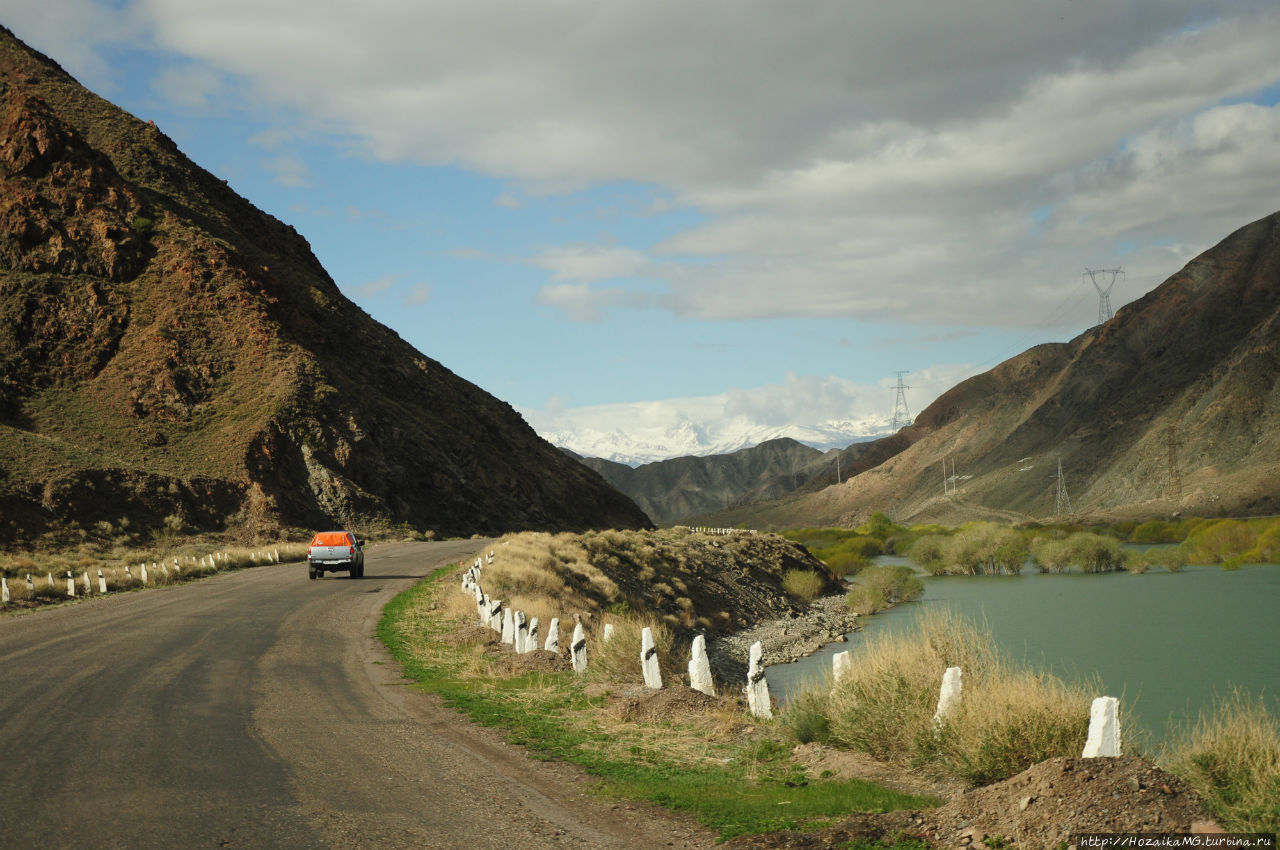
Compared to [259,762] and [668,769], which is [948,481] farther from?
[259,762]

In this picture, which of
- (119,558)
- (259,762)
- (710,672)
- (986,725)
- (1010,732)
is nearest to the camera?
(1010,732)

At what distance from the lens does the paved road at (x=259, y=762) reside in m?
7.47

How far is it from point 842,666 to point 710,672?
13.4ft

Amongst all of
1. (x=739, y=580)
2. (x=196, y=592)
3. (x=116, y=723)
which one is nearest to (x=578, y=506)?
(x=739, y=580)

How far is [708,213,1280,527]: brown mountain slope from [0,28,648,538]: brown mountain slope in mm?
62891

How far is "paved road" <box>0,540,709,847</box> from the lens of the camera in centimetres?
747

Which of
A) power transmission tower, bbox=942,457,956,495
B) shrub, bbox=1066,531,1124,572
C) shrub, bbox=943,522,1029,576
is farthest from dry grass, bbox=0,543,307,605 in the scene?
power transmission tower, bbox=942,457,956,495

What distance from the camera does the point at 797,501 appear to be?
185625 mm

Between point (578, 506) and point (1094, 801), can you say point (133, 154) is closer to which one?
point (578, 506)

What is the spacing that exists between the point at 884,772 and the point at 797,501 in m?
179

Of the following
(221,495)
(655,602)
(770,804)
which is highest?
(221,495)

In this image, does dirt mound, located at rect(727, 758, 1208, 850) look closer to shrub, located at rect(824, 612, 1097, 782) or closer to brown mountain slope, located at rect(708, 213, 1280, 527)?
shrub, located at rect(824, 612, 1097, 782)

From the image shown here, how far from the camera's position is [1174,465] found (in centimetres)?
10006

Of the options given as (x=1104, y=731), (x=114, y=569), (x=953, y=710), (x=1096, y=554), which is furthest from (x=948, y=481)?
(x=1104, y=731)
